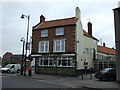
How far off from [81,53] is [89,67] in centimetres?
462

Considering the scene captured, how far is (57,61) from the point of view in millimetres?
31516

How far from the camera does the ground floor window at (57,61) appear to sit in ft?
98.9

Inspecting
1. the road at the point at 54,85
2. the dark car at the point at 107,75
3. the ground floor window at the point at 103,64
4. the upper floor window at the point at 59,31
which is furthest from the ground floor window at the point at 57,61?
the road at the point at 54,85

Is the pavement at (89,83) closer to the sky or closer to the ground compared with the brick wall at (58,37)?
closer to the ground

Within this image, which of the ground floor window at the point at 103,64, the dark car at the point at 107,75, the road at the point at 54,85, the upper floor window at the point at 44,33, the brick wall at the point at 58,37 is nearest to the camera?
the road at the point at 54,85

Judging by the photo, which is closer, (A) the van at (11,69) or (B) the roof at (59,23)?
(B) the roof at (59,23)

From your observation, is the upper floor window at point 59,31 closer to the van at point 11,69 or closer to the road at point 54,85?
the van at point 11,69

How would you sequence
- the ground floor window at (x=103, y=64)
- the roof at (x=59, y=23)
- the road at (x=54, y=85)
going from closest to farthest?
the road at (x=54, y=85), the roof at (x=59, y=23), the ground floor window at (x=103, y=64)

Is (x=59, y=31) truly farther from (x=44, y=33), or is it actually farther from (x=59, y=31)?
(x=44, y=33)

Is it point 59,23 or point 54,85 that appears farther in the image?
point 59,23

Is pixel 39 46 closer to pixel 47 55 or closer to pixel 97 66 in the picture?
pixel 47 55

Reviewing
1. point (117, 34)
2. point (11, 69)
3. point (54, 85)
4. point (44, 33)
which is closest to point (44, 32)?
point (44, 33)

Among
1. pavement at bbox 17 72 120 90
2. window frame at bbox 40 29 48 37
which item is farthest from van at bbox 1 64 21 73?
pavement at bbox 17 72 120 90

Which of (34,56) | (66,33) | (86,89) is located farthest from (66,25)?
(86,89)
